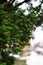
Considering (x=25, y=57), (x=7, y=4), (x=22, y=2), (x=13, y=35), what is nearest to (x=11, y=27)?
(x=13, y=35)

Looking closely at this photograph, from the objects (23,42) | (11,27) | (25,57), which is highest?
(25,57)

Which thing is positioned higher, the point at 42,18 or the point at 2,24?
the point at 42,18

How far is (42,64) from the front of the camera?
456cm

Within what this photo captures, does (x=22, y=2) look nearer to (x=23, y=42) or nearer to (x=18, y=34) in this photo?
(x=23, y=42)

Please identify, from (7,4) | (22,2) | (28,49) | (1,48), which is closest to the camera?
(1,48)

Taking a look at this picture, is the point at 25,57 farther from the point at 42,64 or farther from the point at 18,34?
the point at 18,34

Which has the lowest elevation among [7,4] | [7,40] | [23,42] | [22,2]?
[7,40]

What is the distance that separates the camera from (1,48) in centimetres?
186

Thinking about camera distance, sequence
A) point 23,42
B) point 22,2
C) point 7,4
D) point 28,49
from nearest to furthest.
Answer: point 23,42 < point 7,4 < point 22,2 < point 28,49

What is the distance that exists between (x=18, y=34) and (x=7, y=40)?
0.12 metres

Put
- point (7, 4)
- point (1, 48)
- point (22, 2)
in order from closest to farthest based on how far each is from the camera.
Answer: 1. point (1, 48)
2. point (7, 4)
3. point (22, 2)

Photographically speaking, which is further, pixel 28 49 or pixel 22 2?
pixel 28 49

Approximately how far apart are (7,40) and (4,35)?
5 cm

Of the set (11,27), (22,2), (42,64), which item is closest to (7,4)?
(22,2)
